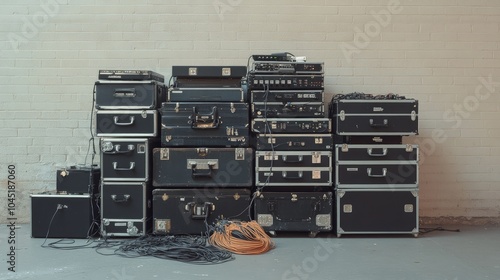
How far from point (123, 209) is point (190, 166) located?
69cm

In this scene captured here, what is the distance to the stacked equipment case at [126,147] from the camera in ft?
13.6

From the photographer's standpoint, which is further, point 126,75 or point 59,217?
point 126,75

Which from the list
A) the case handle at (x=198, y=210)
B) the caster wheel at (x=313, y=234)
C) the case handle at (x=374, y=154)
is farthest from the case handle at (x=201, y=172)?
the case handle at (x=374, y=154)

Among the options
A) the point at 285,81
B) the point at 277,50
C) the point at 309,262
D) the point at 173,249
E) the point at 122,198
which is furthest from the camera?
the point at 277,50

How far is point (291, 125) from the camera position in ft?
13.8

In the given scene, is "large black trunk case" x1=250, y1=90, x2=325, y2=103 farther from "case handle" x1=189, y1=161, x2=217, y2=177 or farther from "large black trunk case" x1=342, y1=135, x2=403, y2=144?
"case handle" x1=189, y1=161, x2=217, y2=177

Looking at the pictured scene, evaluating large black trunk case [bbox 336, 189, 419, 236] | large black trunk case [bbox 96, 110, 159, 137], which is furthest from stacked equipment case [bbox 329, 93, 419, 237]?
large black trunk case [bbox 96, 110, 159, 137]

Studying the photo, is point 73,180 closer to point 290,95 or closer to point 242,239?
point 242,239

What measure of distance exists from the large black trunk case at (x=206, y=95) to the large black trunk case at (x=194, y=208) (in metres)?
0.82

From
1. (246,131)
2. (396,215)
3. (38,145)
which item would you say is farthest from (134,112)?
(396,215)

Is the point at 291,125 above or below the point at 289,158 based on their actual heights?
above

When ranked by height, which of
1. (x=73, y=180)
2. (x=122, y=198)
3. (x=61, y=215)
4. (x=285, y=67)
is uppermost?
(x=285, y=67)

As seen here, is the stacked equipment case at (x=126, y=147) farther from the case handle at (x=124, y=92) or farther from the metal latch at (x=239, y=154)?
the metal latch at (x=239, y=154)

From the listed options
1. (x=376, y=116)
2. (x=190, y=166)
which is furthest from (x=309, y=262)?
(x=376, y=116)
